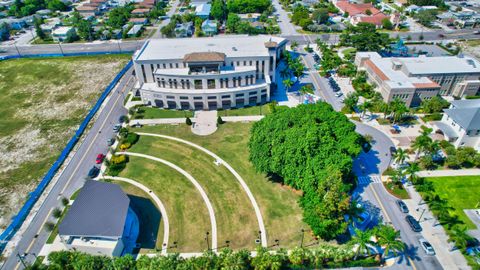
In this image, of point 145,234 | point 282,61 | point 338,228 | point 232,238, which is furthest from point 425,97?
point 145,234

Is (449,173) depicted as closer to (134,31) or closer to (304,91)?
(304,91)

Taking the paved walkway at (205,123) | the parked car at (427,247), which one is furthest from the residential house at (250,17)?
the parked car at (427,247)

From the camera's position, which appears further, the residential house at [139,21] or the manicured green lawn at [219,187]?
the residential house at [139,21]

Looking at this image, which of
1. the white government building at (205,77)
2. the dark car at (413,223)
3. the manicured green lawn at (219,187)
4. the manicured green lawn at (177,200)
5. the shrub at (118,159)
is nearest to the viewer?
the dark car at (413,223)

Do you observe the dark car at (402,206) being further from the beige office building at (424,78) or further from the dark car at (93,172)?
the dark car at (93,172)

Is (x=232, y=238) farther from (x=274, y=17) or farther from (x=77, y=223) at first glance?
(x=274, y=17)

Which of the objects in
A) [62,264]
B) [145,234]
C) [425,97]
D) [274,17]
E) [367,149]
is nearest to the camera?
[62,264]

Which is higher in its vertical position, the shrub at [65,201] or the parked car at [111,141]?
the shrub at [65,201]
